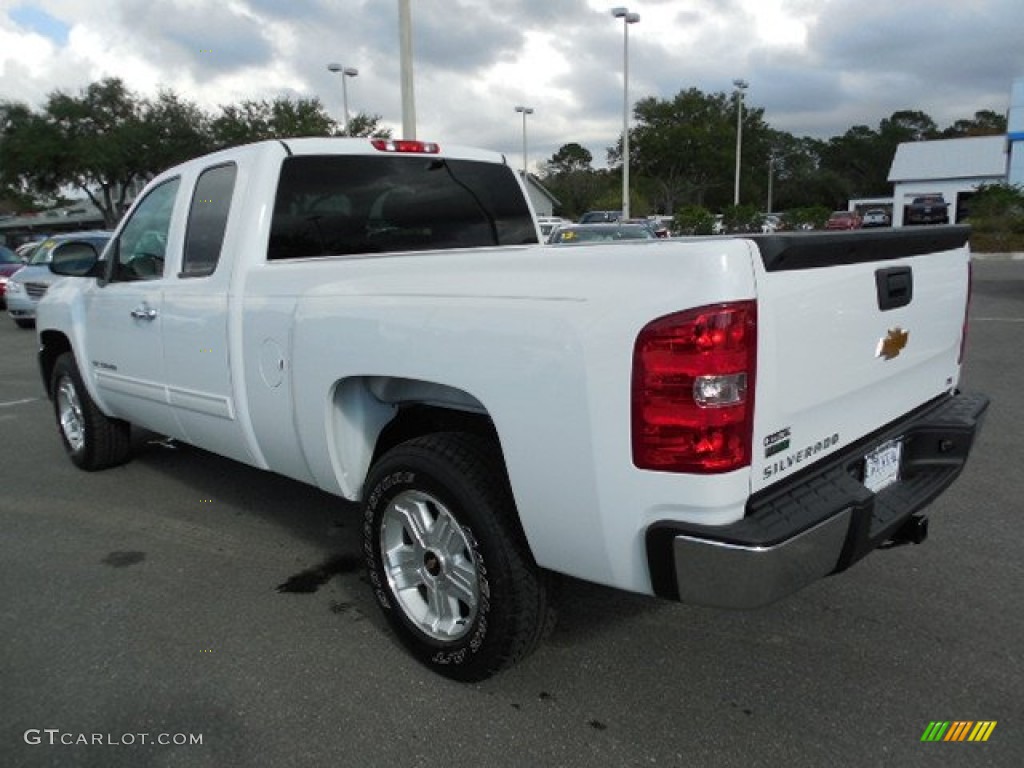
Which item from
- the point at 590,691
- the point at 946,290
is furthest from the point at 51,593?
the point at 946,290

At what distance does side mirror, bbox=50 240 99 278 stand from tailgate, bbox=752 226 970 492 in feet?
13.5

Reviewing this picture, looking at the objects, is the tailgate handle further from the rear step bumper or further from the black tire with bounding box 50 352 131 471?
the black tire with bounding box 50 352 131 471

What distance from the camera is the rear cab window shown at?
375cm

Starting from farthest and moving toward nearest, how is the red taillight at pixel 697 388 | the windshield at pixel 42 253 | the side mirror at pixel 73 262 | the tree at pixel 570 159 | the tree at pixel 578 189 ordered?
the tree at pixel 570 159 → the tree at pixel 578 189 → the windshield at pixel 42 253 → the side mirror at pixel 73 262 → the red taillight at pixel 697 388

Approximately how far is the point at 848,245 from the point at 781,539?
0.89m

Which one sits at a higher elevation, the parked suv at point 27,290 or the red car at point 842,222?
the red car at point 842,222

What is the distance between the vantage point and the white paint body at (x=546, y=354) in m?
2.12

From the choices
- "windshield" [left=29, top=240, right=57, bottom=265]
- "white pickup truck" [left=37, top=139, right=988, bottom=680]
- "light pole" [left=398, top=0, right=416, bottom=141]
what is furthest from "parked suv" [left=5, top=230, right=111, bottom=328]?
"white pickup truck" [left=37, top=139, right=988, bottom=680]

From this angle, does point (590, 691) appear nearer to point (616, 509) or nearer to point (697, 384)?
point (616, 509)

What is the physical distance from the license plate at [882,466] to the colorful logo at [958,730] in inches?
29.6

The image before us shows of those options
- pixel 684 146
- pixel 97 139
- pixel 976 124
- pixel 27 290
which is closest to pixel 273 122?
pixel 97 139

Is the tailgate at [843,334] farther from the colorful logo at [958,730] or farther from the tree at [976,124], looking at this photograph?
the tree at [976,124]

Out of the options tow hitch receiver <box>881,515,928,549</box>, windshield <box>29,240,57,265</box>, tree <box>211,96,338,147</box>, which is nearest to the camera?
tow hitch receiver <box>881,515,928,549</box>

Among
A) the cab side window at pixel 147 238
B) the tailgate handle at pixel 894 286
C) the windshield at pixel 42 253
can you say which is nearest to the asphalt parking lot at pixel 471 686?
the tailgate handle at pixel 894 286
